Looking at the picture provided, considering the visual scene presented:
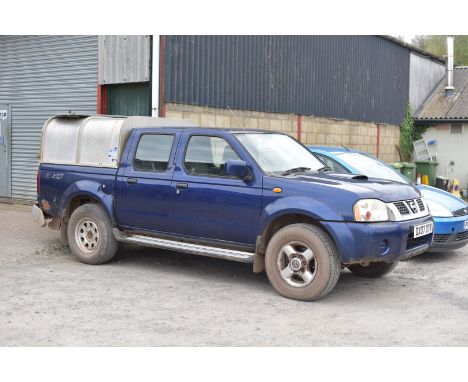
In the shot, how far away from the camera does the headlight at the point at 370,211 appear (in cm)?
611

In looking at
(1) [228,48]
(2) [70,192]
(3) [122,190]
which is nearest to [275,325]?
(3) [122,190]

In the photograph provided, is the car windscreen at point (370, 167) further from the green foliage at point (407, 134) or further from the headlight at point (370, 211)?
the green foliage at point (407, 134)

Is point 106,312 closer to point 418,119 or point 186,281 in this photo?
point 186,281

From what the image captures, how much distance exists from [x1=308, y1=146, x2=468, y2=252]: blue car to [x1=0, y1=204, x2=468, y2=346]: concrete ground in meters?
0.33

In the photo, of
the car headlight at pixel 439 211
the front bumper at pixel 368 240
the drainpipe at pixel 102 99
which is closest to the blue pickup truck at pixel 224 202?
the front bumper at pixel 368 240

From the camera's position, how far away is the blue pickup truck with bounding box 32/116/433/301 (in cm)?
621

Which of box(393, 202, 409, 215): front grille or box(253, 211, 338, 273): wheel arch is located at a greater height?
box(393, 202, 409, 215): front grille

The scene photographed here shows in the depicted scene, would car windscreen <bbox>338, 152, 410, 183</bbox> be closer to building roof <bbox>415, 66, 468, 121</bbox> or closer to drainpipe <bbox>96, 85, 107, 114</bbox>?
drainpipe <bbox>96, 85, 107, 114</bbox>

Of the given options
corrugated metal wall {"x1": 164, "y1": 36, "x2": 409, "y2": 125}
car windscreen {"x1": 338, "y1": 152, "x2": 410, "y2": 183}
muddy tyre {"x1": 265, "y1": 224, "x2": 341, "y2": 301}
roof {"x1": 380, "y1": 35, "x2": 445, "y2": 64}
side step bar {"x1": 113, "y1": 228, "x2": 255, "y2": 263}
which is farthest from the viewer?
roof {"x1": 380, "y1": 35, "x2": 445, "y2": 64}

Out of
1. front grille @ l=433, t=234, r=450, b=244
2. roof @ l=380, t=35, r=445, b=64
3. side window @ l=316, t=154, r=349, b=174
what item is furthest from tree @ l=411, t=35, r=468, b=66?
front grille @ l=433, t=234, r=450, b=244

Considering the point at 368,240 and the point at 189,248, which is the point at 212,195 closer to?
the point at 189,248

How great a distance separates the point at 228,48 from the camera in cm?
1301

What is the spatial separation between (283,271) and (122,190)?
2346 millimetres

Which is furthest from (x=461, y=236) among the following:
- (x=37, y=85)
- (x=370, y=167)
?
(x=37, y=85)
